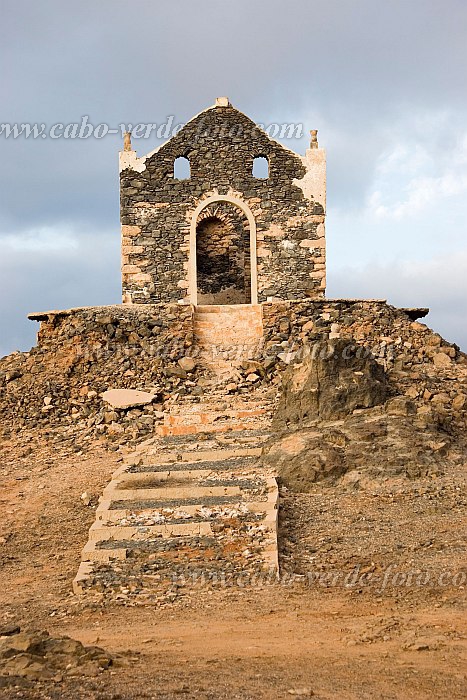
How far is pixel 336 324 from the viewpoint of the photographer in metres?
19.2

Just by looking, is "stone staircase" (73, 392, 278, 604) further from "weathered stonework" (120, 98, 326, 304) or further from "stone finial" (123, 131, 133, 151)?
"stone finial" (123, 131, 133, 151)

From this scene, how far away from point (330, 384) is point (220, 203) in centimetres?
879

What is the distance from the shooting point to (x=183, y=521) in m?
11.6

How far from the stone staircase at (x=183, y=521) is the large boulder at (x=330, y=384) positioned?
0.85m

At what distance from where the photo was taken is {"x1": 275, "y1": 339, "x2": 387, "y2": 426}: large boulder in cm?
1421

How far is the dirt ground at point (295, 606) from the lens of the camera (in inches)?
260

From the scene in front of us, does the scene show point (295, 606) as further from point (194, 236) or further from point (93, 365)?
point (194, 236)

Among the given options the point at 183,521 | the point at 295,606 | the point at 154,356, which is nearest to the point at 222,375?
the point at 154,356

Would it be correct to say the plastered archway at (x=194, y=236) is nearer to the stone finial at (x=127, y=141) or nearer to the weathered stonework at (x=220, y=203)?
the weathered stonework at (x=220, y=203)

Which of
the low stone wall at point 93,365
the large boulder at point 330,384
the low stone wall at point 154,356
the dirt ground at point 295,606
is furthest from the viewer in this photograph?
the low stone wall at point 93,365

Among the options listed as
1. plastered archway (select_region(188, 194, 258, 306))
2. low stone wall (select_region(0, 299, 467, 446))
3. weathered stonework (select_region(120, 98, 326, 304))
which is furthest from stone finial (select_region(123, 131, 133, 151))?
low stone wall (select_region(0, 299, 467, 446))

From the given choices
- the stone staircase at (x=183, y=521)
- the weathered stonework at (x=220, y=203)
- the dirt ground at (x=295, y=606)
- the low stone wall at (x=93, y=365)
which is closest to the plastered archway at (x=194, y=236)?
the weathered stonework at (x=220, y=203)

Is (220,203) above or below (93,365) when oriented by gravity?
above

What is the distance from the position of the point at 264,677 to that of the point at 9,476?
9455 mm
